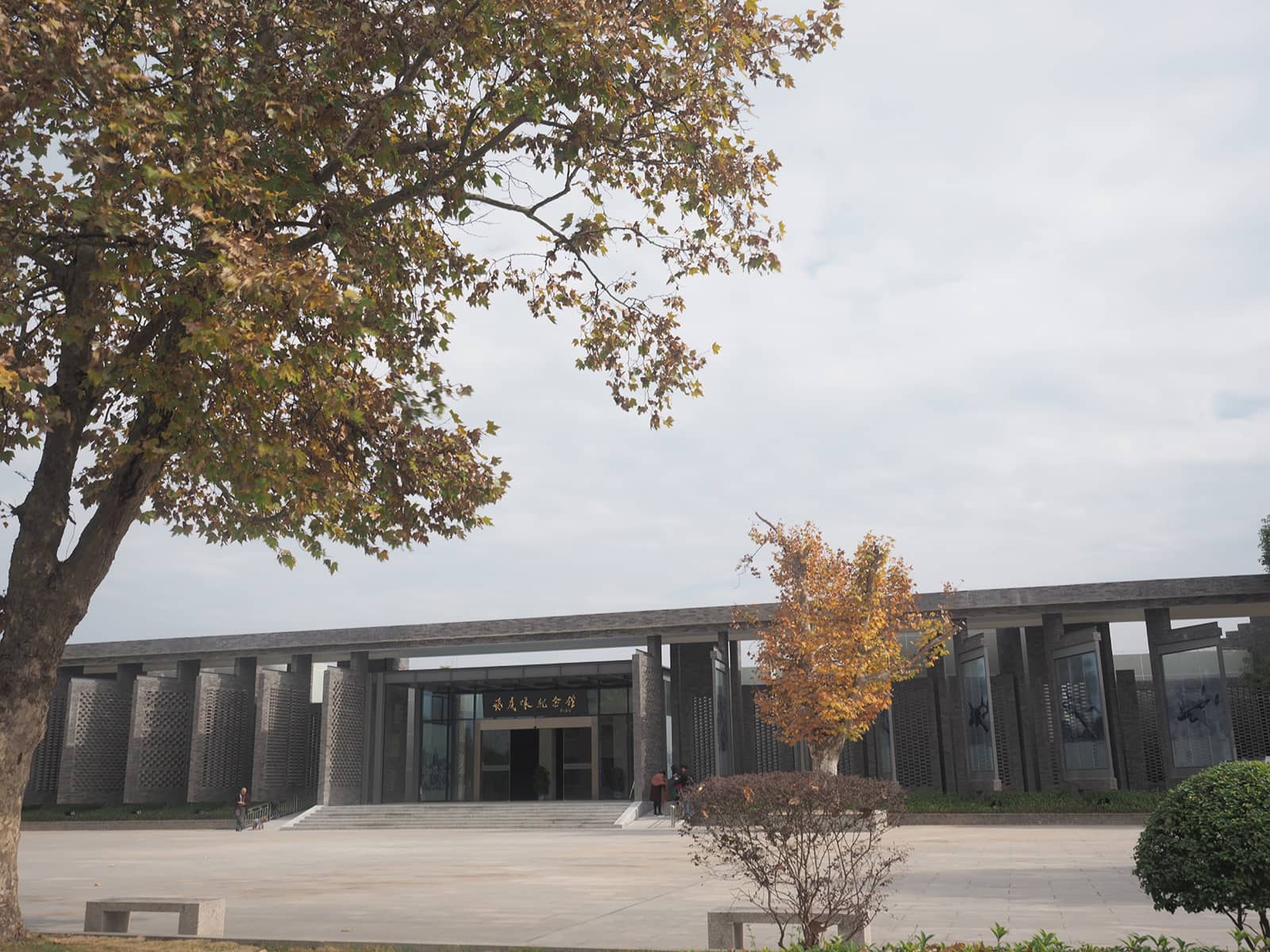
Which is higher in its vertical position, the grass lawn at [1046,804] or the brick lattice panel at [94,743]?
the brick lattice panel at [94,743]

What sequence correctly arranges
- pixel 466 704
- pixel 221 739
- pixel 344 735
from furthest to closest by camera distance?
1. pixel 466 704
2. pixel 221 739
3. pixel 344 735

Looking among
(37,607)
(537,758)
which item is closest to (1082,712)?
(537,758)

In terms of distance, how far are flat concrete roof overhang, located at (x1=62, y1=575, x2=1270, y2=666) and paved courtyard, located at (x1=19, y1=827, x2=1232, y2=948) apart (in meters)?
6.77

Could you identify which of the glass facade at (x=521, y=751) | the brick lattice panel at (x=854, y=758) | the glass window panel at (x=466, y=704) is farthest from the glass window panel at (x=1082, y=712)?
the glass window panel at (x=466, y=704)

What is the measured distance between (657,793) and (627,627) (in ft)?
16.0

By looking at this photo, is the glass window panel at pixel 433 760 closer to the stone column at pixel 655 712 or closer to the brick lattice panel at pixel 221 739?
the brick lattice panel at pixel 221 739

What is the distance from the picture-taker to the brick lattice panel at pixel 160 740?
31.1 metres

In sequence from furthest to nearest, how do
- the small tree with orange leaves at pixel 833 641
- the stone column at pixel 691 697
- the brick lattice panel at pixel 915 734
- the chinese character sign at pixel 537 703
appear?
the chinese character sign at pixel 537 703 < the stone column at pixel 691 697 < the brick lattice panel at pixel 915 734 < the small tree with orange leaves at pixel 833 641

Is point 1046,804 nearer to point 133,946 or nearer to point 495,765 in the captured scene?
point 495,765

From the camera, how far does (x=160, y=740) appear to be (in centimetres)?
3194

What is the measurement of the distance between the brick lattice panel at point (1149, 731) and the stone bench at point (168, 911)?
2843 cm

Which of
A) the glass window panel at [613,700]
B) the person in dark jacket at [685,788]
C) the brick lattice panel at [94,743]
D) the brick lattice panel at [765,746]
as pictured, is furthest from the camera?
the glass window panel at [613,700]

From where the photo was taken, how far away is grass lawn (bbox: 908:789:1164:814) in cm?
2275

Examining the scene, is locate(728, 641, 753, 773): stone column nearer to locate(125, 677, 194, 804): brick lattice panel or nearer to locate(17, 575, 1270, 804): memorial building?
locate(17, 575, 1270, 804): memorial building
